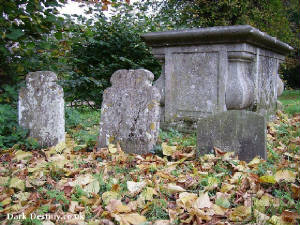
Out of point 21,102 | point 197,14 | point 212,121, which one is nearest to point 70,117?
point 21,102

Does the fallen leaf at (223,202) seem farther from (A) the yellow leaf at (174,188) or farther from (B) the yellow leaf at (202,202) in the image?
(A) the yellow leaf at (174,188)

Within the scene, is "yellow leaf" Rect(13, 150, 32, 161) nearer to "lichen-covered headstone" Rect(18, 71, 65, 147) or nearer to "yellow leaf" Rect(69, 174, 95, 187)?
"lichen-covered headstone" Rect(18, 71, 65, 147)

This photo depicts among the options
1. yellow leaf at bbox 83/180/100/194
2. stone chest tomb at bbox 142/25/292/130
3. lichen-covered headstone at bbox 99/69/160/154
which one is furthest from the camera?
stone chest tomb at bbox 142/25/292/130

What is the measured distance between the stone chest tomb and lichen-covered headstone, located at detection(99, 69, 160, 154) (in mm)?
1166

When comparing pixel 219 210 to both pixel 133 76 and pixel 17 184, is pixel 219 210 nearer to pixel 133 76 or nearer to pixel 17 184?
pixel 17 184

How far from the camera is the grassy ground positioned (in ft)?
6.61

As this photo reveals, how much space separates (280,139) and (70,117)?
331 centimetres

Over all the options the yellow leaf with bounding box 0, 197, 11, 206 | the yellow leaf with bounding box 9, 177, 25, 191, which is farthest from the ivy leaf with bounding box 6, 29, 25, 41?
the yellow leaf with bounding box 0, 197, 11, 206

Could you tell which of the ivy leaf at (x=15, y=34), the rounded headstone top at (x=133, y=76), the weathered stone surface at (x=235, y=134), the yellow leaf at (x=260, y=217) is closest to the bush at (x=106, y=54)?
the ivy leaf at (x=15, y=34)

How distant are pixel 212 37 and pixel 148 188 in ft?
8.92

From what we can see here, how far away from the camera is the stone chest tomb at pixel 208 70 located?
429cm

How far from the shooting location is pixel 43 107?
3.92 m

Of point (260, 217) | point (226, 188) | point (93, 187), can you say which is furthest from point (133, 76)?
point (260, 217)

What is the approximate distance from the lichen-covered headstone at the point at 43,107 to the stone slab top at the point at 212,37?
182 cm
